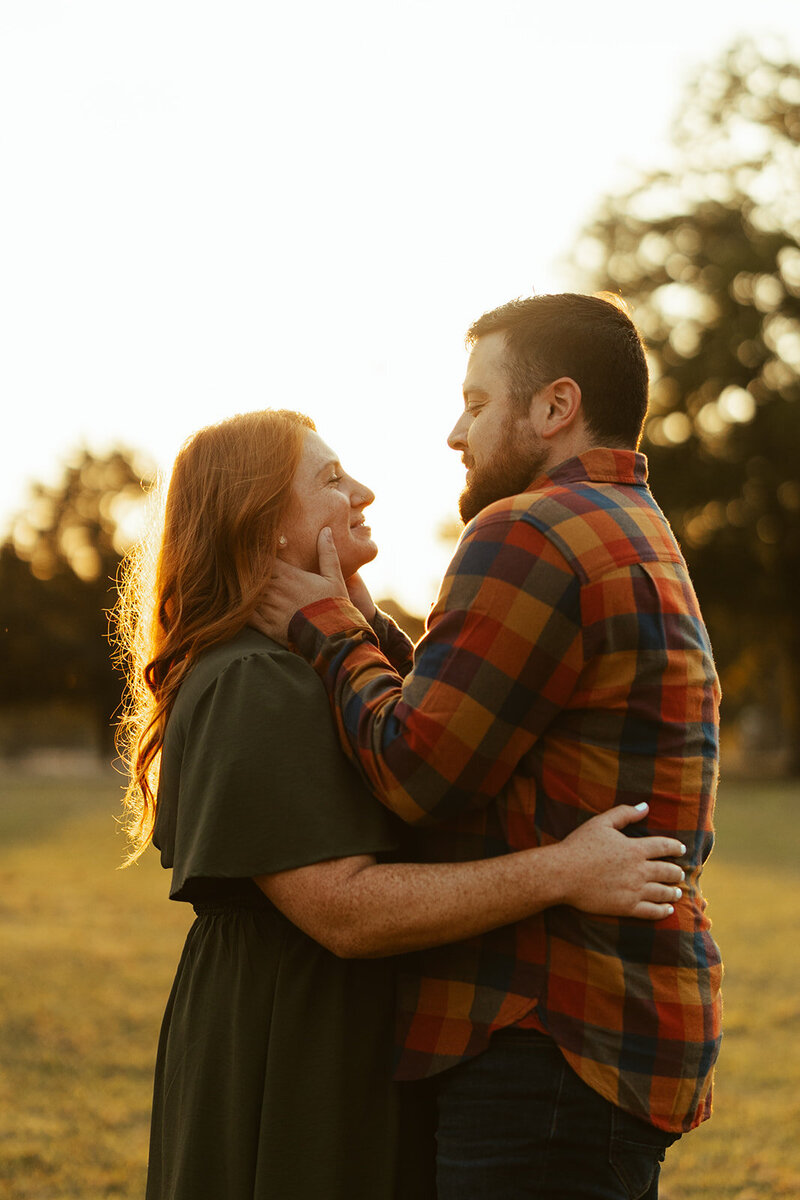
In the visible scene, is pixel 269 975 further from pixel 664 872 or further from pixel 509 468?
pixel 509 468

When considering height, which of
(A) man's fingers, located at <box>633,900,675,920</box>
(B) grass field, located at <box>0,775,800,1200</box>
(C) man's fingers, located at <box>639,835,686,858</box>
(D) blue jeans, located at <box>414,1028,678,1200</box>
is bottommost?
(B) grass field, located at <box>0,775,800,1200</box>

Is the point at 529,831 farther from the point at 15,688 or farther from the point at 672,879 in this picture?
the point at 15,688

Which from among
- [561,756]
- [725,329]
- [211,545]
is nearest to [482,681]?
[561,756]

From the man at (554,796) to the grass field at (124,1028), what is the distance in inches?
148

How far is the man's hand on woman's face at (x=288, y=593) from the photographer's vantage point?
2607 mm

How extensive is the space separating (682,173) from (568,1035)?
34.5 meters

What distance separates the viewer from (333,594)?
2.61 meters

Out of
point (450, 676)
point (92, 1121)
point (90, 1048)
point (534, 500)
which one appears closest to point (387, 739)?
point (450, 676)

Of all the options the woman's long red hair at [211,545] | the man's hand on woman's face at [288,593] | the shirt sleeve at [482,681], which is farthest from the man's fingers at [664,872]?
the woman's long red hair at [211,545]

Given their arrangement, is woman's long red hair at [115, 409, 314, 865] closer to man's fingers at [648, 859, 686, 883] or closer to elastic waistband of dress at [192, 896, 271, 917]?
elastic waistband of dress at [192, 896, 271, 917]

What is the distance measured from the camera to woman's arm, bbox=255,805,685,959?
2219mm

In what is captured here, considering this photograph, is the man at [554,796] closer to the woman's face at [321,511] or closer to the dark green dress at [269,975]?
the dark green dress at [269,975]

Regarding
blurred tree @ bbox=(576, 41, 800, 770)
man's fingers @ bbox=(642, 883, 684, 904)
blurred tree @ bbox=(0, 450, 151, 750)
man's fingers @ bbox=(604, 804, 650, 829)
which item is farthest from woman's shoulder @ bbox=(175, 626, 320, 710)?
blurred tree @ bbox=(0, 450, 151, 750)

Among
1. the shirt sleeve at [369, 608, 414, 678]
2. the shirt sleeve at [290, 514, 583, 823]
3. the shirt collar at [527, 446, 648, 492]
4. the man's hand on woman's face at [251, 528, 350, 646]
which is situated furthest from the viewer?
the shirt sleeve at [369, 608, 414, 678]
